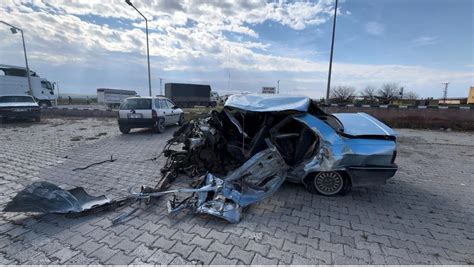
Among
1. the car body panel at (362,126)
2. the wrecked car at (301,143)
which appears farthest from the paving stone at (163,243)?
the car body panel at (362,126)

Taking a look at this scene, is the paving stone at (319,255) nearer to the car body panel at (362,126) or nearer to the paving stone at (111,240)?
the car body panel at (362,126)

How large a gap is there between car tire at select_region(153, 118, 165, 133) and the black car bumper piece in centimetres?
796

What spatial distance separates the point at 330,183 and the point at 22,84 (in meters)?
28.4

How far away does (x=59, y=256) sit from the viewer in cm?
222

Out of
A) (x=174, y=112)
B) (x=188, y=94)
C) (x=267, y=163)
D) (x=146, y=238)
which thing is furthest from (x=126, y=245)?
(x=188, y=94)

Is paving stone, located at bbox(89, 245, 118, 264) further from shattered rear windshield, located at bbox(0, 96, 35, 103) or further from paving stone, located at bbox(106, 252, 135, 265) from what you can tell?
shattered rear windshield, located at bbox(0, 96, 35, 103)

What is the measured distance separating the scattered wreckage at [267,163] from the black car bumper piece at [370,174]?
0.04 feet

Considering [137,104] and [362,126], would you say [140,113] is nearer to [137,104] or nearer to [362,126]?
[137,104]

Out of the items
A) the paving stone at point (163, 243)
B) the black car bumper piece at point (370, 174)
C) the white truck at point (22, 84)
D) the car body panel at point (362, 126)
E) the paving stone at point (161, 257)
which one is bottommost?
the paving stone at point (163, 243)

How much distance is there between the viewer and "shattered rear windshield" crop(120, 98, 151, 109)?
9.12 metres

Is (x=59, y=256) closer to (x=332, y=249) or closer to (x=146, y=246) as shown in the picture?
(x=146, y=246)

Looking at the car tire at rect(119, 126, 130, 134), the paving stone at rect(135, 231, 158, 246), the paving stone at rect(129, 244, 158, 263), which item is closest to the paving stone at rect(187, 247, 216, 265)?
the paving stone at rect(129, 244, 158, 263)

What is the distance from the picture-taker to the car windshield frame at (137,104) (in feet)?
29.9

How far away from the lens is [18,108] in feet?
38.6
